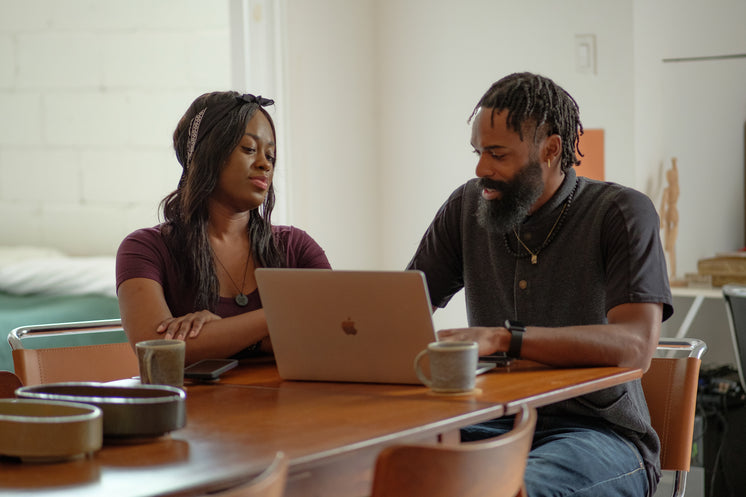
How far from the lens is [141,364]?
5.08 feet

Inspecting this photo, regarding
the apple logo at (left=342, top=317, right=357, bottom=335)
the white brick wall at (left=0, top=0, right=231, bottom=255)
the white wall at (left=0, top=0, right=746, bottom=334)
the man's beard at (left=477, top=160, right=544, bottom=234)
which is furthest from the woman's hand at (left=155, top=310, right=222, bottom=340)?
the white brick wall at (left=0, top=0, right=231, bottom=255)

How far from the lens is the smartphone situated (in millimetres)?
1655

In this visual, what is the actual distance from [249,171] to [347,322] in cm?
64

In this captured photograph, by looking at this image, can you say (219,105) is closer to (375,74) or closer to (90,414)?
(90,414)

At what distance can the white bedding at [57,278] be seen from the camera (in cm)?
324

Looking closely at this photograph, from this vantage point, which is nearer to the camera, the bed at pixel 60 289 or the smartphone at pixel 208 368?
the smartphone at pixel 208 368

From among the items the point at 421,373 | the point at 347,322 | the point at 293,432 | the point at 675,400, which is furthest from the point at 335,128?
the point at 293,432

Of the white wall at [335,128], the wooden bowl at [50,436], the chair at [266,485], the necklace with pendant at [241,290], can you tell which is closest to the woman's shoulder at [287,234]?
the necklace with pendant at [241,290]

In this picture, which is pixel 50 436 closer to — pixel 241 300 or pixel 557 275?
pixel 241 300

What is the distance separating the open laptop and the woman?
0.92 ft

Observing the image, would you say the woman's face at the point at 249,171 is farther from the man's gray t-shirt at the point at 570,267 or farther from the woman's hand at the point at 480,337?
the woman's hand at the point at 480,337

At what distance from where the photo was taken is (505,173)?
77.4 inches

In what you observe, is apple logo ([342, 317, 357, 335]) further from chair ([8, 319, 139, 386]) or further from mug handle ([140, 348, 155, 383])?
chair ([8, 319, 139, 386])

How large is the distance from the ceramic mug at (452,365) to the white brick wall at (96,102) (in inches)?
105
